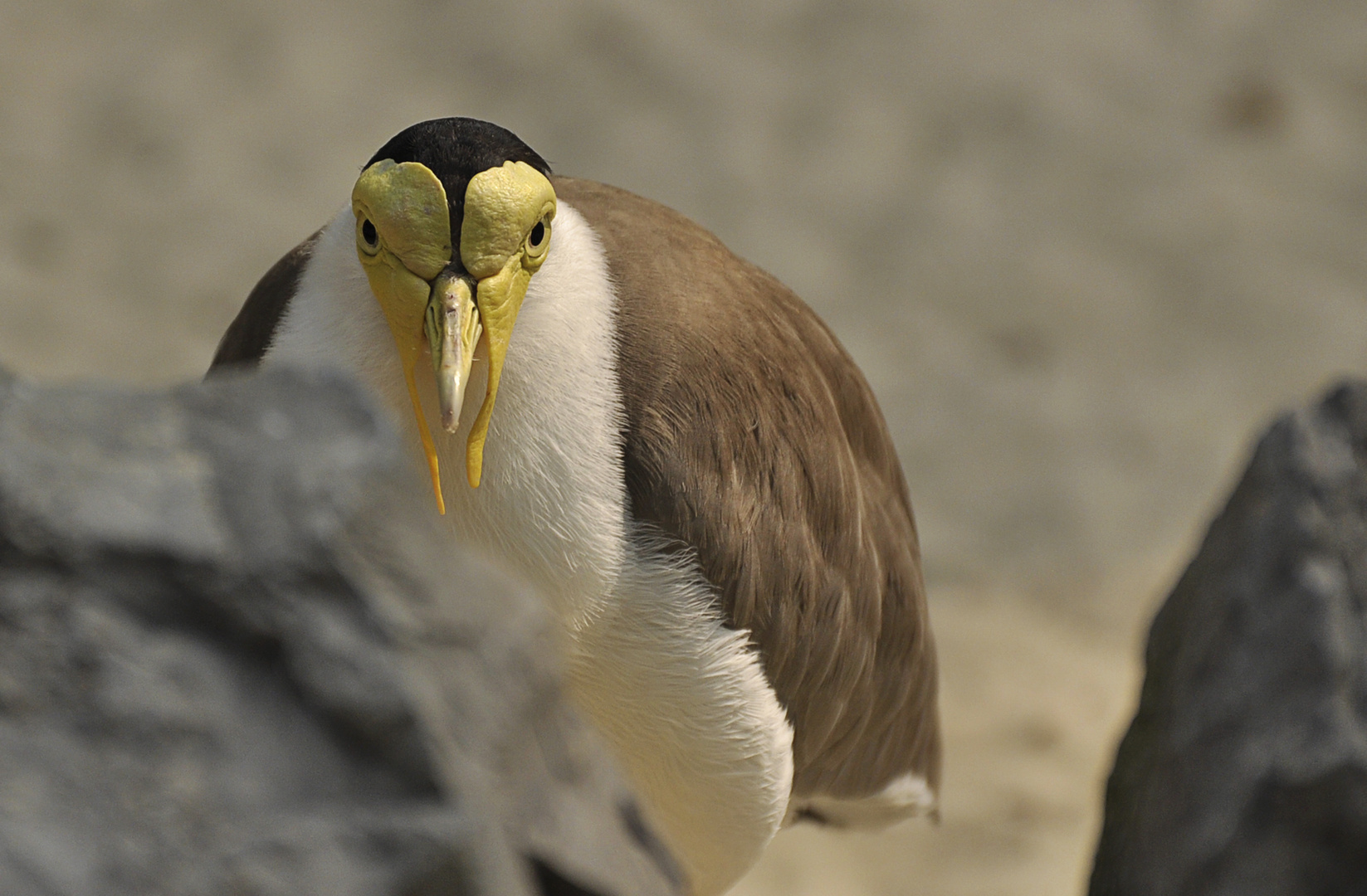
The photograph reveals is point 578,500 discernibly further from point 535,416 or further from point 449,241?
point 449,241

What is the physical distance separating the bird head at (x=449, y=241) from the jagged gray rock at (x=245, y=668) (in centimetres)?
53

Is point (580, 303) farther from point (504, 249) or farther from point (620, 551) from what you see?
point (620, 551)

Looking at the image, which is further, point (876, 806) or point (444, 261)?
point (876, 806)

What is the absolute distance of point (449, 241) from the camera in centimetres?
128

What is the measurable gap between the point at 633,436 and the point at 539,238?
21cm

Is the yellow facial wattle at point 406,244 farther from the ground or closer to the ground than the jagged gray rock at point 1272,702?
farther from the ground

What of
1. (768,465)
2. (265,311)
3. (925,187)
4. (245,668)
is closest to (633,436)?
(768,465)

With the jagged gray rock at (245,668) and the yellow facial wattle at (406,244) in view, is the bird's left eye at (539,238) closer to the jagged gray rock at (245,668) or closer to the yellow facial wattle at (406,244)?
the yellow facial wattle at (406,244)

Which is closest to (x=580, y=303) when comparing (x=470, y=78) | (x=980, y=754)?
(x=980, y=754)

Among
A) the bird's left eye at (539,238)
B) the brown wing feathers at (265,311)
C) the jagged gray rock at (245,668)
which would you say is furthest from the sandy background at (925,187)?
the jagged gray rock at (245,668)

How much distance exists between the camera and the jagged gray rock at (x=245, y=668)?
0.62 meters

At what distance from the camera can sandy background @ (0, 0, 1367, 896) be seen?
128 inches

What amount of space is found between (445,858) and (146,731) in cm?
14

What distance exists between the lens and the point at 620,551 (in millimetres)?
1428
